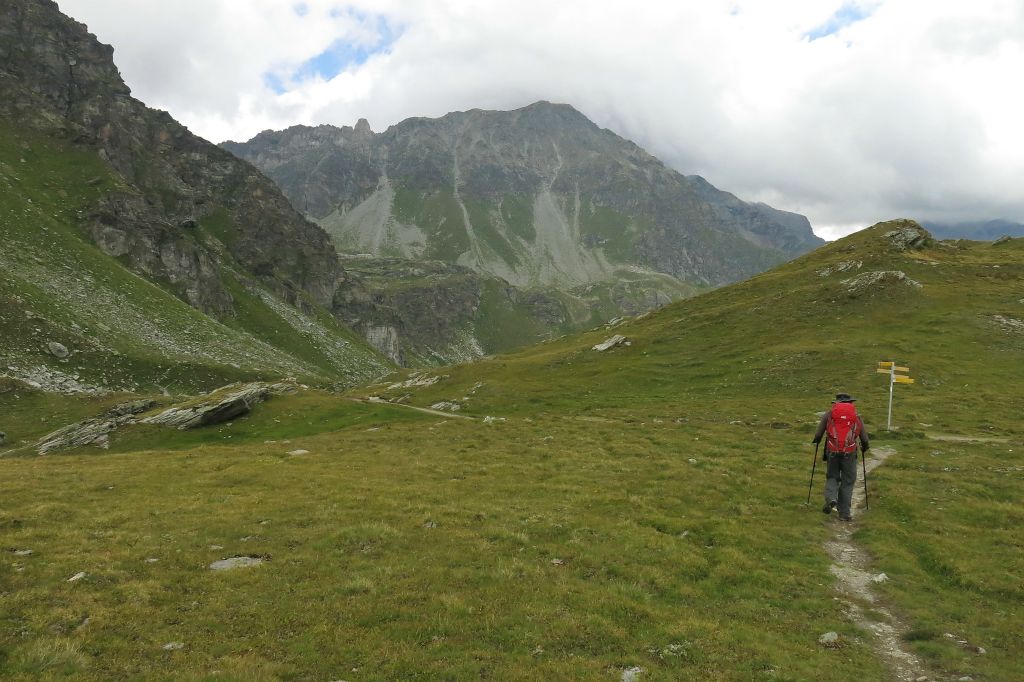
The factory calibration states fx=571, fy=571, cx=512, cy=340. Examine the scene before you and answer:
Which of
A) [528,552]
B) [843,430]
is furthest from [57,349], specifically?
[843,430]

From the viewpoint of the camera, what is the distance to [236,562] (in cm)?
1741

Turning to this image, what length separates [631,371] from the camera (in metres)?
65.9

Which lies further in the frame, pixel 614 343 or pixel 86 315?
pixel 86 315

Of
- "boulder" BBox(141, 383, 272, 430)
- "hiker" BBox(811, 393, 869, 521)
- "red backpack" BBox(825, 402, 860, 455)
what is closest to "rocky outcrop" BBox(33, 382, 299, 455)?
"boulder" BBox(141, 383, 272, 430)

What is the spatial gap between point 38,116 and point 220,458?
19986 cm

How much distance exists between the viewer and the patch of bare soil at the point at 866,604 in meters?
12.0

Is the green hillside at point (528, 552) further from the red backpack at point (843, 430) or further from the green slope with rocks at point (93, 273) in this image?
the green slope with rocks at point (93, 273)

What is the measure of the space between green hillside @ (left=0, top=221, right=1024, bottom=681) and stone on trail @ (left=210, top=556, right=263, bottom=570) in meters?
0.47

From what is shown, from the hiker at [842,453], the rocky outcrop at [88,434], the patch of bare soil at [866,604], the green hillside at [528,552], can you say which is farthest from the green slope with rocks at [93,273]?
the patch of bare soil at [866,604]

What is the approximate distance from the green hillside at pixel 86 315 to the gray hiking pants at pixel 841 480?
10906cm

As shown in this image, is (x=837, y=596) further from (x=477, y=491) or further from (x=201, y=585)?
(x=201, y=585)

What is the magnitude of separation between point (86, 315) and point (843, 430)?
137 metres

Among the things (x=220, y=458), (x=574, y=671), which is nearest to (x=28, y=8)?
(x=220, y=458)

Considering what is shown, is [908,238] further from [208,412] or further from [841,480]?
[208,412]
